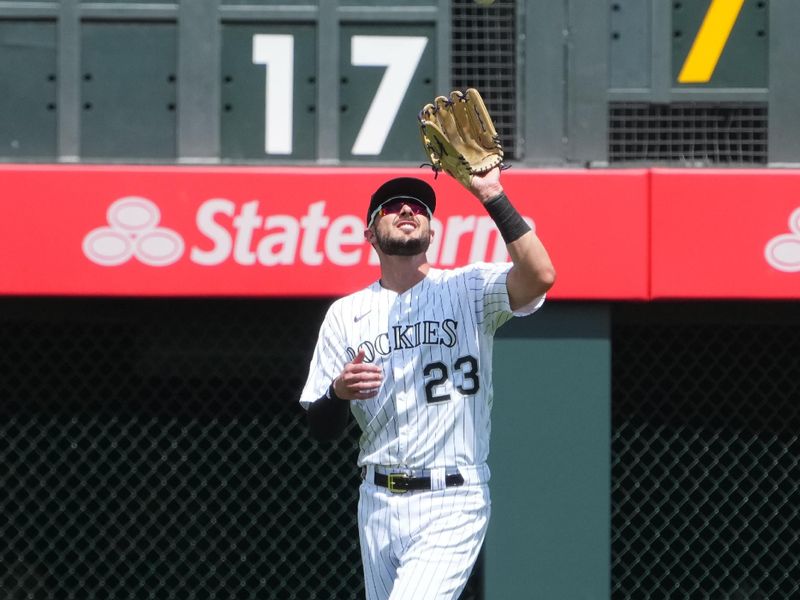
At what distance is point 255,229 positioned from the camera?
536 cm

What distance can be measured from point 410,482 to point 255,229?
2.08 m

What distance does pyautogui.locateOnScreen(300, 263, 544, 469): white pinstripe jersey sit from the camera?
358 centimetres

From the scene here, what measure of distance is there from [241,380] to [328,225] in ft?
4.13

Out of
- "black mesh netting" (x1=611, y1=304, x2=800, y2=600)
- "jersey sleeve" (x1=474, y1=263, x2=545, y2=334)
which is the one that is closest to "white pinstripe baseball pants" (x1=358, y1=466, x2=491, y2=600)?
"jersey sleeve" (x1=474, y1=263, x2=545, y2=334)

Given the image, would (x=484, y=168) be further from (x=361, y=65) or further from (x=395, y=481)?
(x=361, y=65)

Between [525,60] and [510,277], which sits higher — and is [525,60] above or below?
above

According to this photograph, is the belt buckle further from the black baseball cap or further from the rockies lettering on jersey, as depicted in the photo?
the black baseball cap

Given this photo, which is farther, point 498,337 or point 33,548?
point 33,548

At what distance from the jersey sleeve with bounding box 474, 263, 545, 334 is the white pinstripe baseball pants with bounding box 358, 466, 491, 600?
0.47 meters

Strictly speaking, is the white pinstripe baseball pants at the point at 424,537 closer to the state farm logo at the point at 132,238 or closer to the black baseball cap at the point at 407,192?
the black baseball cap at the point at 407,192

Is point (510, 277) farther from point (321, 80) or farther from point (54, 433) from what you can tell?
point (54, 433)

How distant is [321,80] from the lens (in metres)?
5.50

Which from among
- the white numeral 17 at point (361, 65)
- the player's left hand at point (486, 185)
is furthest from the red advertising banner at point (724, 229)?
the player's left hand at point (486, 185)

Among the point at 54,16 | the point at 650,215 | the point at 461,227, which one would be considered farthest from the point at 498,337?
A: the point at 54,16
